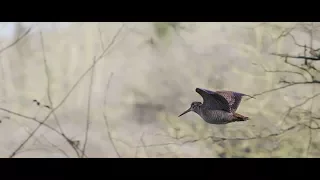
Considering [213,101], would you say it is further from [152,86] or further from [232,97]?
[152,86]

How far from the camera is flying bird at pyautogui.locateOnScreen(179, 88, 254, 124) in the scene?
114cm

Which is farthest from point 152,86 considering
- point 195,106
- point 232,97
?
point 232,97

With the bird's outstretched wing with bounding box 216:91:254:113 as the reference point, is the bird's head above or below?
below

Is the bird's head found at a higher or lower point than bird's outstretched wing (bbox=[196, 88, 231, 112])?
lower

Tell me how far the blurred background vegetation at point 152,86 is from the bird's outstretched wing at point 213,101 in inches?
0.9

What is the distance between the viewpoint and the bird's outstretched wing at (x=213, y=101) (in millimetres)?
1141

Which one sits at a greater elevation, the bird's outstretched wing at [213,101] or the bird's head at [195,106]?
the bird's outstretched wing at [213,101]

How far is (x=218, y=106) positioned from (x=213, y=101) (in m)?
0.02

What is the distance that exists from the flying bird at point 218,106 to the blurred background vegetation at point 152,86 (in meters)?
0.02
